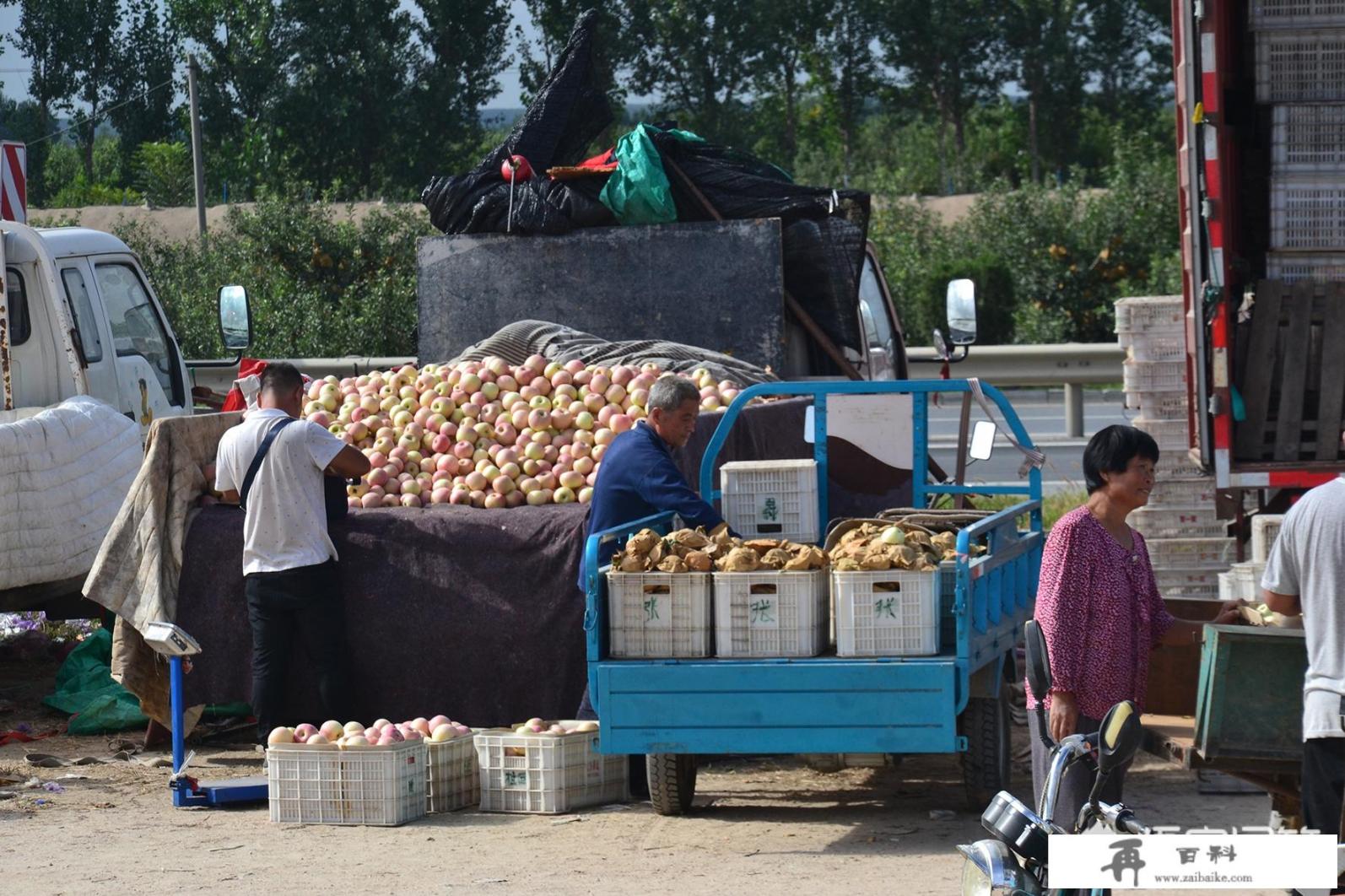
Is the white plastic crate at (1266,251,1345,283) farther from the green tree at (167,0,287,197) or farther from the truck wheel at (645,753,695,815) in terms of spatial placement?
the green tree at (167,0,287,197)

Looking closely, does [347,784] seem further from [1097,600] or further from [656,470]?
[1097,600]

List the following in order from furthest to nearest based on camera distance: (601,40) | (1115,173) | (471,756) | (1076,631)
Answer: (601,40)
(1115,173)
(471,756)
(1076,631)

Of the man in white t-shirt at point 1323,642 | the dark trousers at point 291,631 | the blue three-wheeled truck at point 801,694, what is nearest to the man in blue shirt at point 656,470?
the blue three-wheeled truck at point 801,694

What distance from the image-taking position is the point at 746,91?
39125mm

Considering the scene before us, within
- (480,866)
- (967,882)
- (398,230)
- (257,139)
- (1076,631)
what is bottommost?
(480,866)

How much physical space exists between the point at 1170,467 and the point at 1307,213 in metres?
1.66

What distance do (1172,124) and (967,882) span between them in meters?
37.4

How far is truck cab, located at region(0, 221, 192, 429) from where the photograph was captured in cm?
998

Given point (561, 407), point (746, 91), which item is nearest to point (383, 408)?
point (561, 407)

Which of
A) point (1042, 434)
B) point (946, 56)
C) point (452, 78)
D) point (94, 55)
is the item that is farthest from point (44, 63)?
point (1042, 434)

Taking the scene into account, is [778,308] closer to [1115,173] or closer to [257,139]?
[1115,173]

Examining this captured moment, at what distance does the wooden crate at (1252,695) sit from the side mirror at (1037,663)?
4.17 feet

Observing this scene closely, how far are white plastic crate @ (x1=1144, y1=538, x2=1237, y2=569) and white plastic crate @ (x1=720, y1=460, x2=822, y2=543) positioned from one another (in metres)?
3.53

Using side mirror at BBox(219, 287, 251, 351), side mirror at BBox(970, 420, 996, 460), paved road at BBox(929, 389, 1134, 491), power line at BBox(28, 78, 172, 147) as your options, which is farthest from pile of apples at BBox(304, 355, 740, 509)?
power line at BBox(28, 78, 172, 147)
